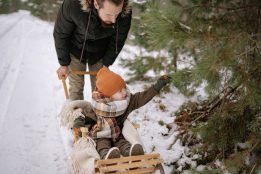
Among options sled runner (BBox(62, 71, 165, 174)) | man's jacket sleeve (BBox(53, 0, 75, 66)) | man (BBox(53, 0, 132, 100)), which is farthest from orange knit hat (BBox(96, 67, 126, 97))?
man's jacket sleeve (BBox(53, 0, 75, 66))

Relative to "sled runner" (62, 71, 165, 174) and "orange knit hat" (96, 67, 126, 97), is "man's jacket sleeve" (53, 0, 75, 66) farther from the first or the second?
"sled runner" (62, 71, 165, 174)

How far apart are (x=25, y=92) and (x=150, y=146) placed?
144 inches

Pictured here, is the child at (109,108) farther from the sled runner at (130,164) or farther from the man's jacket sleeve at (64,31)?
the man's jacket sleeve at (64,31)

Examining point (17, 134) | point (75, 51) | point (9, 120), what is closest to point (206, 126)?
point (75, 51)

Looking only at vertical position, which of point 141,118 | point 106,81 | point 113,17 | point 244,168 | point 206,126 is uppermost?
point 113,17

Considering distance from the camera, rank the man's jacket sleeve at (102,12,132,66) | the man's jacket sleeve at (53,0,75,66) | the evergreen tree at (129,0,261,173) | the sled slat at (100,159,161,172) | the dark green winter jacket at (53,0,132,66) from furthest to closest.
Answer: the man's jacket sleeve at (102,12,132,66) < the man's jacket sleeve at (53,0,75,66) < the dark green winter jacket at (53,0,132,66) < the sled slat at (100,159,161,172) < the evergreen tree at (129,0,261,173)

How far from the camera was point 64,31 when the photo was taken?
12.7 ft

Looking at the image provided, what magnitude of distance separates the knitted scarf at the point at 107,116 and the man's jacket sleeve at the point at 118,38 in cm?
100

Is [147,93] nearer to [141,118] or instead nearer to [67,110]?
[67,110]

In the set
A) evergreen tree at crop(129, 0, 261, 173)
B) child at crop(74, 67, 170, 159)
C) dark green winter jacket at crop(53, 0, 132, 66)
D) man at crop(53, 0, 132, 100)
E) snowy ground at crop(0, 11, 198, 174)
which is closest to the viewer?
evergreen tree at crop(129, 0, 261, 173)

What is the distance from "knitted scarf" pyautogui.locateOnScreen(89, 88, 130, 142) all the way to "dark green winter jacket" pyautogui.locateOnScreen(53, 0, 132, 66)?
98 cm

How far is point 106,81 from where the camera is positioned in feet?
10.8

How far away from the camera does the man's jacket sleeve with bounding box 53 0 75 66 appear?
3707mm

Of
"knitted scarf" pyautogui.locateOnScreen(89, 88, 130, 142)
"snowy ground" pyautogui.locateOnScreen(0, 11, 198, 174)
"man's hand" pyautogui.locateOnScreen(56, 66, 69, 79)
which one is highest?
"man's hand" pyautogui.locateOnScreen(56, 66, 69, 79)
